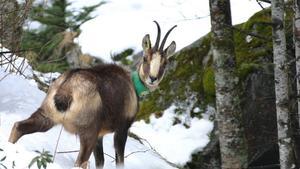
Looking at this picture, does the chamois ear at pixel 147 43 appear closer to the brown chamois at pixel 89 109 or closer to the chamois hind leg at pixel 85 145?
the brown chamois at pixel 89 109

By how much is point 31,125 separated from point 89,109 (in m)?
0.55

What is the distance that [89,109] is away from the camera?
16.8 feet

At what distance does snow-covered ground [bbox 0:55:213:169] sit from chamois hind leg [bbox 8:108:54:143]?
0.08 meters

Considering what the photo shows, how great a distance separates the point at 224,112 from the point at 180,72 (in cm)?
343

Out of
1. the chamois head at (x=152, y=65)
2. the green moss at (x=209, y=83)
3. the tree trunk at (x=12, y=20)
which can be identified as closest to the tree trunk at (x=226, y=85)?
the chamois head at (x=152, y=65)

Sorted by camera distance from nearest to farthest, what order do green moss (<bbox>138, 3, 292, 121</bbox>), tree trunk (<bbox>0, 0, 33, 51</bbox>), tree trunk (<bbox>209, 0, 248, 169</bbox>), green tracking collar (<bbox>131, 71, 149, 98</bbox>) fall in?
tree trunk (<bbox>209, 0, 248, 169</bbox>) < green tracking collar (<bbox>131, 71, 149, 98</bbox>) < tree trunk (<bbox>0, 0, 33, 51</bbox>) < green moss (<bbox>138, 3, 292, 121</bbox>)

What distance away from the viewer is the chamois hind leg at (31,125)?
17.1 feet

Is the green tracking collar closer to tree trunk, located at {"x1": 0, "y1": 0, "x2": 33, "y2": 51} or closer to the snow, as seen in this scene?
tree trunk, located at {"x1": 0, "y1": 0, "x2": 33, "y2": 51}

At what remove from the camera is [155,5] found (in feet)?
41.8

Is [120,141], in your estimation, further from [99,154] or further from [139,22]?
[139,22]

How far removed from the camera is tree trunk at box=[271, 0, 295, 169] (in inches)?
207

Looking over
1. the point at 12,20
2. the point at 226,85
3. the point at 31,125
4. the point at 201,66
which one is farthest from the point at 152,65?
the point at 201,66

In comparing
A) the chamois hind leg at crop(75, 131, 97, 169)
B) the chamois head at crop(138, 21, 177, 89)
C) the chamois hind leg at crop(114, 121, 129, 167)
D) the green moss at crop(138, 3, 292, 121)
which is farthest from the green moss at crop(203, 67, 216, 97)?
the chamois hind leg at crop(75, 131, 97, 169)

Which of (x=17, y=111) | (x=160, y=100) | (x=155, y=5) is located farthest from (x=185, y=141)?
(x=155, y=5)
